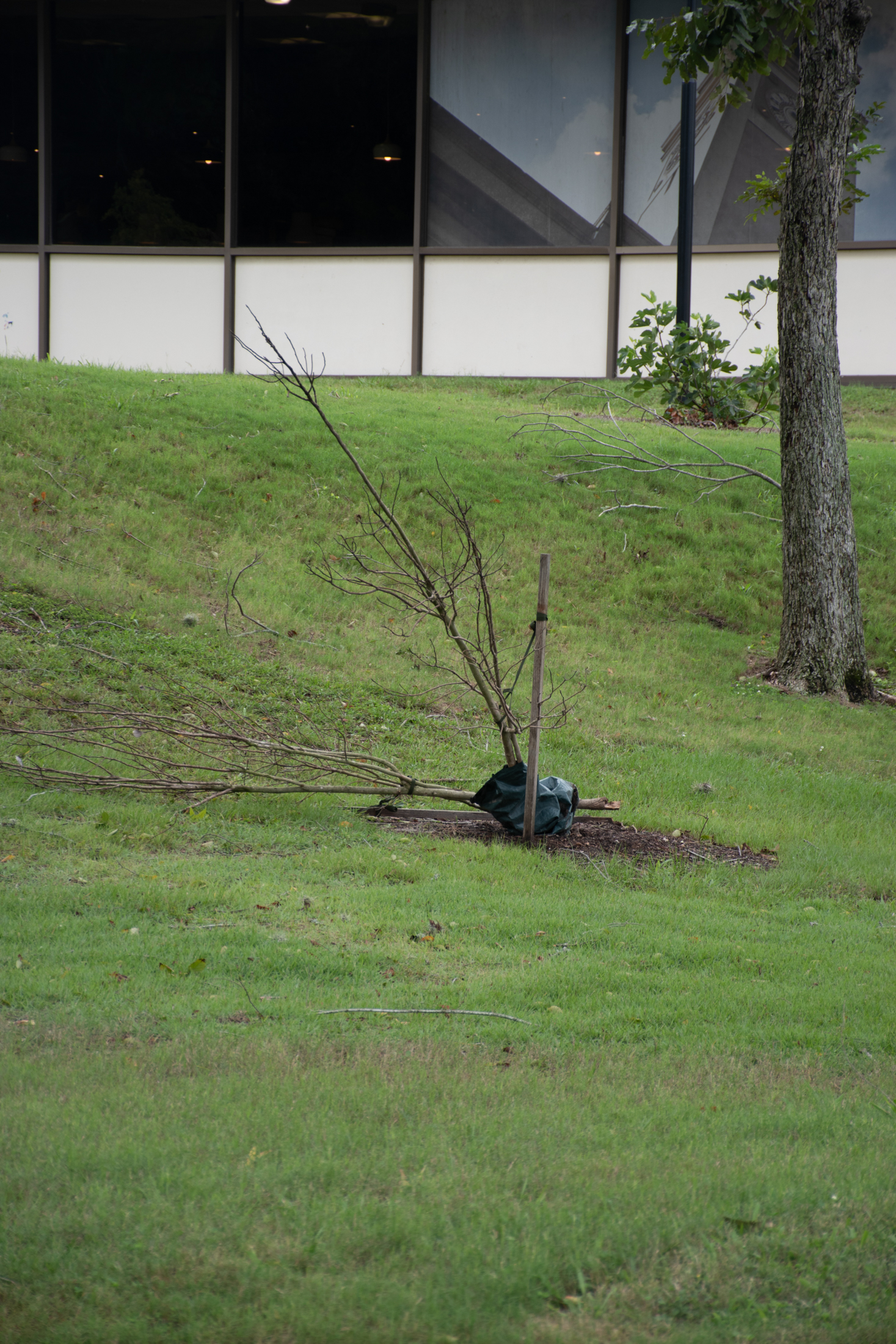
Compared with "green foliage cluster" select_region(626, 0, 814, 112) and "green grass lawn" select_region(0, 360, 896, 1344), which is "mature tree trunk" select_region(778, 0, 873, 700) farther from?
"green foliage cluster" select_region(626, 0, 814, 112)

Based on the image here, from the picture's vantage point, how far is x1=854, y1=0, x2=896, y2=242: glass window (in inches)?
723

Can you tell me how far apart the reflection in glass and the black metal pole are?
2.23 meters

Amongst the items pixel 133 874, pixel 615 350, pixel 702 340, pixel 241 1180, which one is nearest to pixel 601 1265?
pixel 241 1180

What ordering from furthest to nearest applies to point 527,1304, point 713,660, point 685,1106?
point 713,660 < point 685,1106 < point 527,1304

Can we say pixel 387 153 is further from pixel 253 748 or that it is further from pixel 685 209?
pixel 253 748

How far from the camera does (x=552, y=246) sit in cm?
1917

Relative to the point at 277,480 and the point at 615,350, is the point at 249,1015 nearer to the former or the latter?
the point at 277,480

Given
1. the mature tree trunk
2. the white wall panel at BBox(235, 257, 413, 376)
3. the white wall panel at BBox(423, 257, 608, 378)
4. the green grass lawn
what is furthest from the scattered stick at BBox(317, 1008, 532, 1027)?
→ the white wall panel at BBox(235, 257, 413, 376)

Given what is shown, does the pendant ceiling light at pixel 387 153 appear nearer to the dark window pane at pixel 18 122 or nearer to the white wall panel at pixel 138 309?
the white wall panel at pixel 138 309

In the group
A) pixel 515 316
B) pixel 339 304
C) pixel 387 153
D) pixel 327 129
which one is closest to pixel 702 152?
pixel 515 316

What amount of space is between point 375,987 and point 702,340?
9055 millimetres

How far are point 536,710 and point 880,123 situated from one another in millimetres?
16325

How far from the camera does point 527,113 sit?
19172 mm

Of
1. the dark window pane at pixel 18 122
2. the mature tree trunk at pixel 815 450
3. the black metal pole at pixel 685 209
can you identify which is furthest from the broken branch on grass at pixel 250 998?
the dark window pane at pixel 18 122
